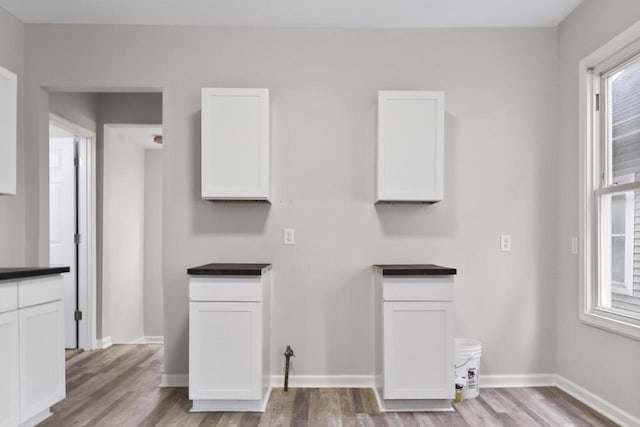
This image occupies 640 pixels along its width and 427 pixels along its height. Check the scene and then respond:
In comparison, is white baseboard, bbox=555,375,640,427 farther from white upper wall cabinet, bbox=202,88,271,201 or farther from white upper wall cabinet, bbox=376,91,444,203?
white upper wall cabinet, bbox=202,88,271,201

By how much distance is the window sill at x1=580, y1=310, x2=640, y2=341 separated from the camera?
2600mm

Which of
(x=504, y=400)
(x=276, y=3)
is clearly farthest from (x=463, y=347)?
(x=276, y=3)

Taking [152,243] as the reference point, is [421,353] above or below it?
below

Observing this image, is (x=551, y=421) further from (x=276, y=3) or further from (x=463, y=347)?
(x=276, y=3)

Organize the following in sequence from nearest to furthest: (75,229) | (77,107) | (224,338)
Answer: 1. (224,338)
2. (77,107)
3. (75,229)

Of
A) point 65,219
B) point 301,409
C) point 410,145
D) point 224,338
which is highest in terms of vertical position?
point 410,145

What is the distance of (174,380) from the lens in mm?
3412

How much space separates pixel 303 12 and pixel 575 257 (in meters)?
2.44

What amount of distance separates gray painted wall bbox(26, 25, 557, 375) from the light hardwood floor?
10.6 inches

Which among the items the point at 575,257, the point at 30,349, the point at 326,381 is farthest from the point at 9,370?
the point at 575,257

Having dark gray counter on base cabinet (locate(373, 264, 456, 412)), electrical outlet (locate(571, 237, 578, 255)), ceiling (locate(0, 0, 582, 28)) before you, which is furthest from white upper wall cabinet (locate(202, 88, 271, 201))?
electrical outlet (locate(571, 237, 578, 255))

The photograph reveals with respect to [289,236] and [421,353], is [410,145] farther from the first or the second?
[421,353]

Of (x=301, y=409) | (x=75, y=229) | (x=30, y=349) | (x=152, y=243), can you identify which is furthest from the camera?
(x=152, y=243)

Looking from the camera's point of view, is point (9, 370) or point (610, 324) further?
point (610, 324)
